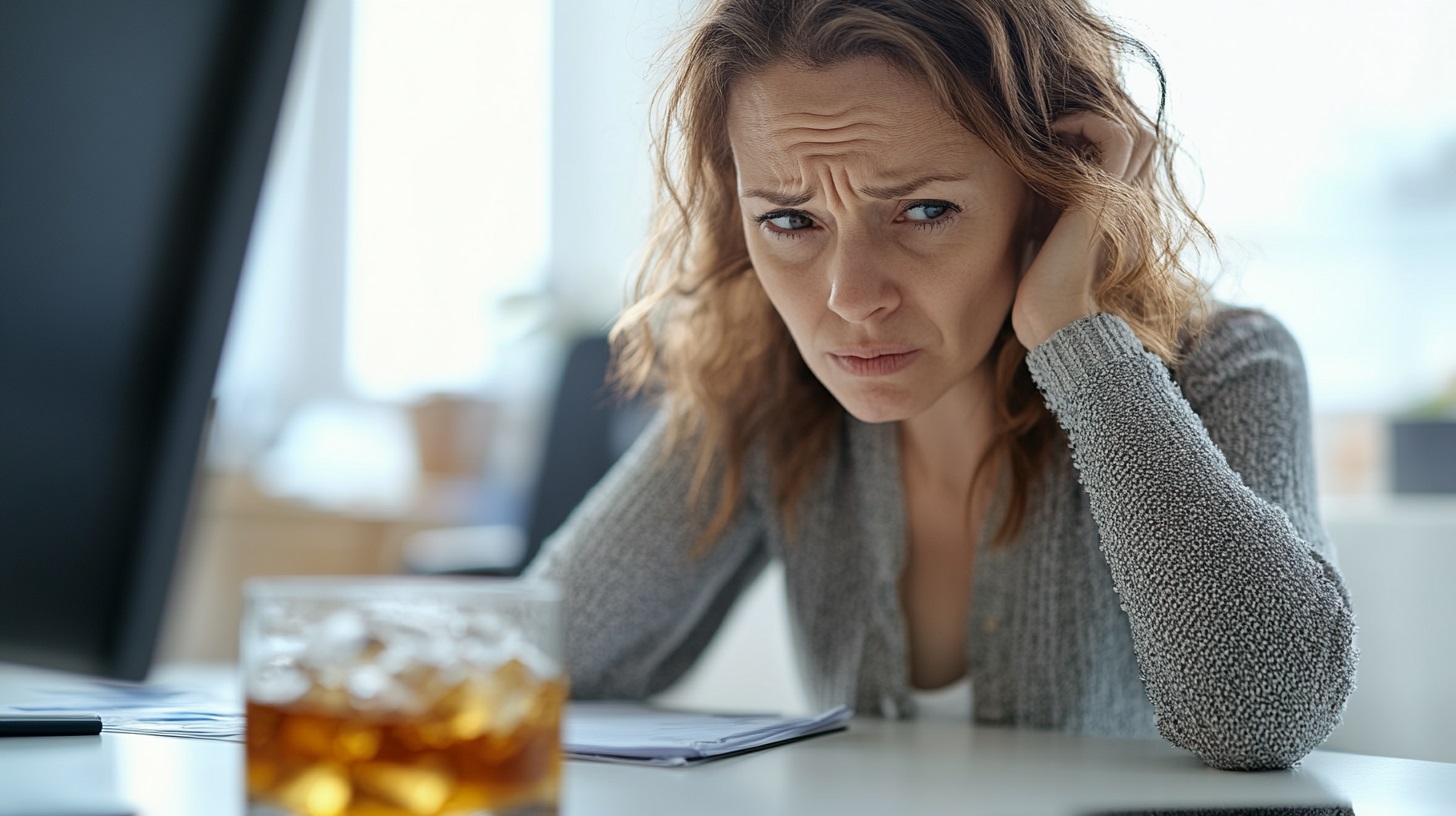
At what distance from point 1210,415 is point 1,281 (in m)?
0.88

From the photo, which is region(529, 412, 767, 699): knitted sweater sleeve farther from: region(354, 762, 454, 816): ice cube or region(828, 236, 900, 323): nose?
region(354, 762, 454, 816): ice cube

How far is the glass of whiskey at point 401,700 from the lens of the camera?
455 mm

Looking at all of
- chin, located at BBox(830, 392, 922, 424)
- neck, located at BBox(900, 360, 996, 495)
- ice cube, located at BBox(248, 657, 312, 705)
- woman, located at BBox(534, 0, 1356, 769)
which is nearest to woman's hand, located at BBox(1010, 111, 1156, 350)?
woman, located at BBox(534, 0, 1356, 769)

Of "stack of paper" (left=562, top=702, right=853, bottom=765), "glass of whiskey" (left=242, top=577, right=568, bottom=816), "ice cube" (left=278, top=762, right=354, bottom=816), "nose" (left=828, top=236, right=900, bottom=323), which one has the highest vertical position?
"nose" (left=828, top=236, right=900, bottom=323)

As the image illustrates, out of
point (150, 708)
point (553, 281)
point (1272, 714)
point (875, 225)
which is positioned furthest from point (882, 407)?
point (553, 281)

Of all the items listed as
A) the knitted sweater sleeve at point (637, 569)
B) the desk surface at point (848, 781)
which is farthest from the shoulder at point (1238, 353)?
the knitted sweater sleeve at point (637, 569)

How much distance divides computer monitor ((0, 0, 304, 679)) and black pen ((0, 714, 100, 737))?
9 centimetres

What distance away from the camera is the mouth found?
1038mm

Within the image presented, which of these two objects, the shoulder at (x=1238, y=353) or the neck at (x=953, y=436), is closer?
the shoulder at (x=1238, y=353)

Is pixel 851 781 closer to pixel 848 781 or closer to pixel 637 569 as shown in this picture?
pixel 848 781

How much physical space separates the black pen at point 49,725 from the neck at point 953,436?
768mm

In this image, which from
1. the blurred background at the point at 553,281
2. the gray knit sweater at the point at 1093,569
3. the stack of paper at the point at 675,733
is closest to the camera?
the stack of paper at the point at 675,733

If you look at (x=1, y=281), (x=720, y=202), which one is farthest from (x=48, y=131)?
(x=720, y=202)

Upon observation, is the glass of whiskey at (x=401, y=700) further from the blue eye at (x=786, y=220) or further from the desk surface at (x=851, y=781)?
the blue eye at (x=786, y=220)
